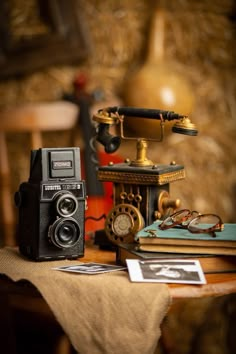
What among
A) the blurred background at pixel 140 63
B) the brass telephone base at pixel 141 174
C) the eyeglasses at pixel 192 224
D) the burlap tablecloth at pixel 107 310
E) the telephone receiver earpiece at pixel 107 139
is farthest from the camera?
the blurred background at pixel 140 63

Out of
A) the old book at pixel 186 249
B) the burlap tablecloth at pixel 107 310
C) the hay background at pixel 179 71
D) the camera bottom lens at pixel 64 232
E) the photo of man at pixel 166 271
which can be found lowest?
the burlap tablecloth at pixel 107 310

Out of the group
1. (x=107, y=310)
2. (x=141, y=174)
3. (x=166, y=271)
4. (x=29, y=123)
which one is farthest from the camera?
(x=29, y=123)

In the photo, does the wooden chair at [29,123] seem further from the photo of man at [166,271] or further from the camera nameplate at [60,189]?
the photo of man at [166,271]

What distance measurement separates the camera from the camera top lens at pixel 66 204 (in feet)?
5.82

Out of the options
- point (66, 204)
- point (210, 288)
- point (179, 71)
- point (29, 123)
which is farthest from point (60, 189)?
point (179, 71)

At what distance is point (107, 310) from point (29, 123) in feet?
4.84

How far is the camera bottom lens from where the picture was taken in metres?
1.77

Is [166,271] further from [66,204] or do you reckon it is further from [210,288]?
[66,204]

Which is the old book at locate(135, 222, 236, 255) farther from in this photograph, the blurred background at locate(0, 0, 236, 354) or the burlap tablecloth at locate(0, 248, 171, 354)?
the blurred background at locate(0, 0, 236, 354)

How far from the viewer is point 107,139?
6.55 ft

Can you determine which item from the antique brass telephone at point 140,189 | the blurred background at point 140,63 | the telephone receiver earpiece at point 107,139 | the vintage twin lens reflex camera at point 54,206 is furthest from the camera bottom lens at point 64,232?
the blurred background at point 140,63

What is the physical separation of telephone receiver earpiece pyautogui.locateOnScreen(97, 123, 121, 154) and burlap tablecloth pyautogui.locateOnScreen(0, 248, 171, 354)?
0.47m

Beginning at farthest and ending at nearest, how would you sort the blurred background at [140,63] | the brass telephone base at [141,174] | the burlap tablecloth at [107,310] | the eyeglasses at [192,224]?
the blurred background at [140,63], the brass telephone base at [141,174], the eyeglasses at [192,224], the burlap tablecloth at [107,310]

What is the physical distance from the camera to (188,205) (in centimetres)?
330
